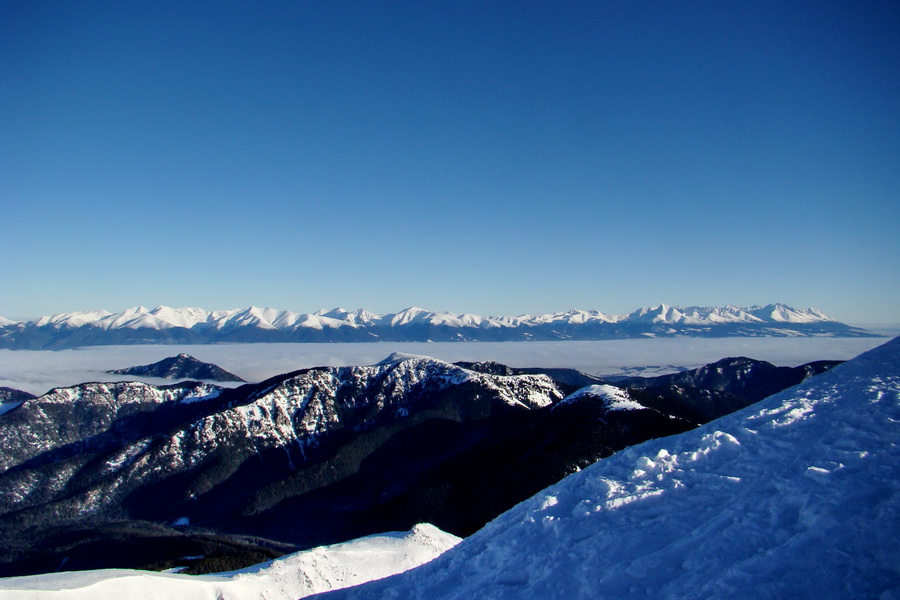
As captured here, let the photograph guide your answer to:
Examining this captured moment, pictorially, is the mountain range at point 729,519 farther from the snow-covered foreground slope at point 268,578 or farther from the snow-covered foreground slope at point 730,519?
the snow-covered foreground slope at point 268,578

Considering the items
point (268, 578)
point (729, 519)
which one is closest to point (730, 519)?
point (729, 519)

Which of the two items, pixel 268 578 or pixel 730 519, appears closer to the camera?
pixel 730 519

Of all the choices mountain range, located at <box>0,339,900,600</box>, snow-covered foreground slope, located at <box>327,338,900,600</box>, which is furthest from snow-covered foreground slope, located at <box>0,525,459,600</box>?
snow-covered foreground slope, located at <box>327,338,900,600</box>

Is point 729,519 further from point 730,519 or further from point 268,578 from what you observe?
point 268,578

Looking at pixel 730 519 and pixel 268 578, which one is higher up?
pixel 730 519

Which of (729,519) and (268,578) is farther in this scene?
(268,578)

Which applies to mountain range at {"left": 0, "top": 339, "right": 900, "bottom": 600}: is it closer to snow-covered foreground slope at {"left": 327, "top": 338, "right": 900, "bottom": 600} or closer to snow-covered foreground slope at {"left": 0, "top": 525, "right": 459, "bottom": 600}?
snow-covered foreground slope at {"left": 327, "top": 338, "right": 900, "bottom": 600}

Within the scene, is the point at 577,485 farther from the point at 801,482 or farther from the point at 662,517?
the point at 801,482
